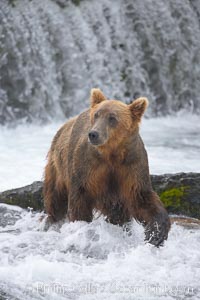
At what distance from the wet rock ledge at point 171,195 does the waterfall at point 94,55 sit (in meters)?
6.21

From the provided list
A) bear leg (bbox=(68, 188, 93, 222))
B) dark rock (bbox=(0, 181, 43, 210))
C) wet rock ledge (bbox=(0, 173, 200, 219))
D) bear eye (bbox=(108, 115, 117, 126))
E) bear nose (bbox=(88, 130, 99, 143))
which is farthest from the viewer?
dark rock (bbox=(0, 181, 43, 210))

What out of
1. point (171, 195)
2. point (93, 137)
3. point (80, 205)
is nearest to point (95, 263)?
point (80, 205)

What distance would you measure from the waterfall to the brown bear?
7753 millimetres

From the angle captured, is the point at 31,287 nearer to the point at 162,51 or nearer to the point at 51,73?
the point at 51,73

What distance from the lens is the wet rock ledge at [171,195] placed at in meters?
8.53

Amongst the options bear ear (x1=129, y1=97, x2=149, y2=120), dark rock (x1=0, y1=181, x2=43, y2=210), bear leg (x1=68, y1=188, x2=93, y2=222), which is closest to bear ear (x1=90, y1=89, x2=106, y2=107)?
bear ear (x1=129, y1=97, x2=149, y2=120)

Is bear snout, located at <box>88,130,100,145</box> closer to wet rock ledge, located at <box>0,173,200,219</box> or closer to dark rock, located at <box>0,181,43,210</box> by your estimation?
wet rock ledge, located at <box>0,173,200,219</box>

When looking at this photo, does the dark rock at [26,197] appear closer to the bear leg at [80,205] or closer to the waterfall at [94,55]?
the bear leg at [80,205]

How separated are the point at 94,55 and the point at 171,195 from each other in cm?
877

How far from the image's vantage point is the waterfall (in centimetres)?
1555

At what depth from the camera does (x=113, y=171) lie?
23.0ft

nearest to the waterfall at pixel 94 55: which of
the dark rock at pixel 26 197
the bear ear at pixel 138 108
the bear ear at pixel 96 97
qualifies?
the dark rock at pixel 26 197

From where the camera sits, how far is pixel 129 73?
57.7 feet

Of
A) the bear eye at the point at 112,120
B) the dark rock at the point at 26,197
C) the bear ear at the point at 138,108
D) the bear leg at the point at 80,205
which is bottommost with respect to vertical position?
the dark rock at the point at 26,197
